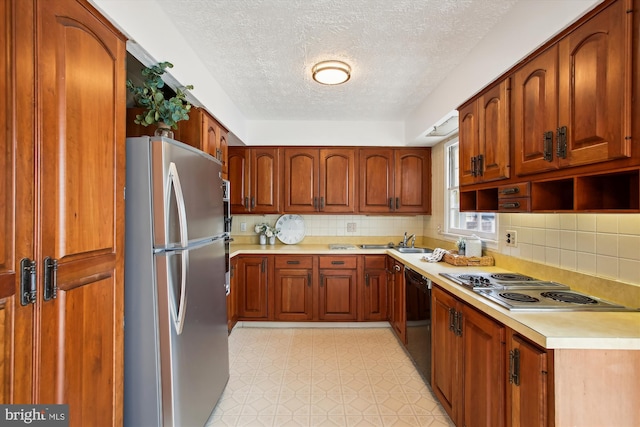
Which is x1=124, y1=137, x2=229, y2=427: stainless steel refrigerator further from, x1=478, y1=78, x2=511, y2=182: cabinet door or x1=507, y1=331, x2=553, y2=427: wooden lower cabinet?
x1=478, y1=78, x2=511, y2=182: cabinet door

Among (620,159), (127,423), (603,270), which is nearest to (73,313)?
(127,423)

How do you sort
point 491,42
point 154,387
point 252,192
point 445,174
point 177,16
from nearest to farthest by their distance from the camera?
point 154,387, point 177,16, point 491,42, point 445,174, point 252,192

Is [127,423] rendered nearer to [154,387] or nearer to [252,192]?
[154,387]

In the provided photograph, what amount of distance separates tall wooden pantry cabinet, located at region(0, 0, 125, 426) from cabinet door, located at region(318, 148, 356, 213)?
2.57 metres

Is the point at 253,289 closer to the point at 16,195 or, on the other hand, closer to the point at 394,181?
the point at 394,181

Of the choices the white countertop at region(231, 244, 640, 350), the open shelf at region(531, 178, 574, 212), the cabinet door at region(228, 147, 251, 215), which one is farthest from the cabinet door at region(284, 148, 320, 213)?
the open shelf at region(531, 178, 574, 212)

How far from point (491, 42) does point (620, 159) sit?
1142 mm

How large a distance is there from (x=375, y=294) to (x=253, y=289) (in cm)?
140

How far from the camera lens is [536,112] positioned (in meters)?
1.53

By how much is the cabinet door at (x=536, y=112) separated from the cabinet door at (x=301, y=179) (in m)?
2.37

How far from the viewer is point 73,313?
1088mm

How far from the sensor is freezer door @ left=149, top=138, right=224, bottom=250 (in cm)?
144

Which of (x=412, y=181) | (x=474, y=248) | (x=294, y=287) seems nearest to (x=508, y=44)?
(x=474, y=248)

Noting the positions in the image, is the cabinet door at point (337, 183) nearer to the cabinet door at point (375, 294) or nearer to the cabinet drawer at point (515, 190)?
the cabinet door at point (375, 294)
